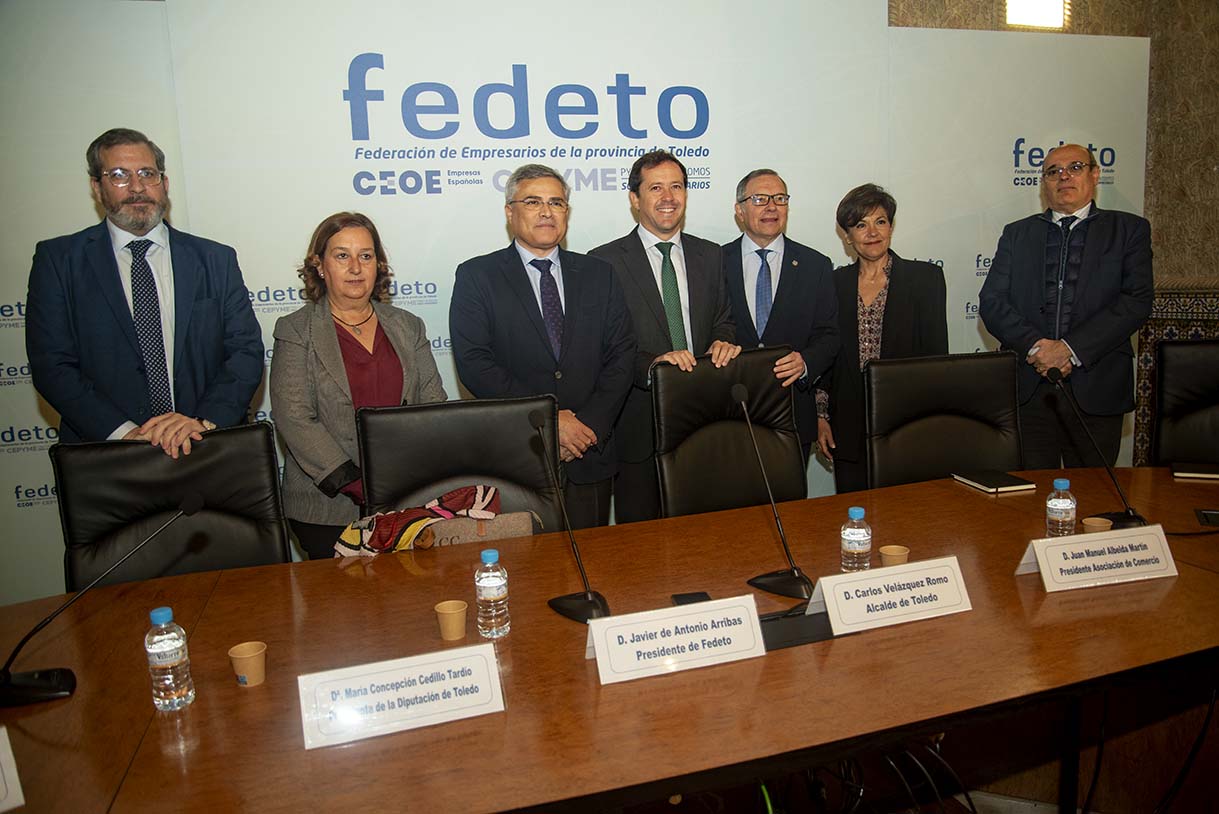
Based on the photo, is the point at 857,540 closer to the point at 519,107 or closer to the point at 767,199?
the point at 767,199

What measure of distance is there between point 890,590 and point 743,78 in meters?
2.97

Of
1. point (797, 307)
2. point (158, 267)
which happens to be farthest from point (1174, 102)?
point (158, 267)

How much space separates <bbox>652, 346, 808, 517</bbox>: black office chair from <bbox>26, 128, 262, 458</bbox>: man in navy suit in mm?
1442

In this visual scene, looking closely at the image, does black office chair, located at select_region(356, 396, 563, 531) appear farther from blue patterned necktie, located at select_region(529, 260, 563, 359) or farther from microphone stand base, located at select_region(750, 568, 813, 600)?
blue patterned necktie, located at select_region(529, 260, 563, 359)

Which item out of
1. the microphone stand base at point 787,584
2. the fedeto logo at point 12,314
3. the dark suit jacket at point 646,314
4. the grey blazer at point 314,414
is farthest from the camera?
the fedeto logo at point 12,314

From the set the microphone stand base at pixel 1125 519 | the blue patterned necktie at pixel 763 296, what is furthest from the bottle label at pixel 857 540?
the blue patterned necktie at pixel 763 296

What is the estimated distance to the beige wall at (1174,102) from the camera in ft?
14.3

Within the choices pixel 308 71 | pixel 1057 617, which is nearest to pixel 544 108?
pixel 308 71

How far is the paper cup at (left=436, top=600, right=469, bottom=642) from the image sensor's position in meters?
1.47

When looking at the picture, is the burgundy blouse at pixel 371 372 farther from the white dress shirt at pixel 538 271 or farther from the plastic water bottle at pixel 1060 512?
the plastic water bottle at pixel 1060 512

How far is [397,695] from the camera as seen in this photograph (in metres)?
1.22

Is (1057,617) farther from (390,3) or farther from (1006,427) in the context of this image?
(390,3)

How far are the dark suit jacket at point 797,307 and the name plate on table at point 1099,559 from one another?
1.60 m

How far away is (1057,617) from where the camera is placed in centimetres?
151
